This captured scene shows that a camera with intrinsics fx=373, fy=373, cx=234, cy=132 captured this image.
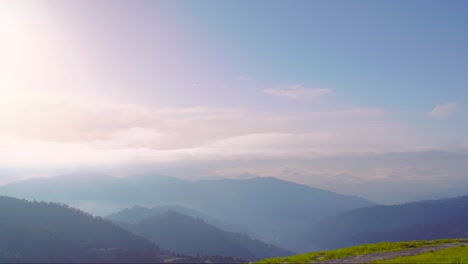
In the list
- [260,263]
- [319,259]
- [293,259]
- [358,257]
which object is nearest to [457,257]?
[358,257]

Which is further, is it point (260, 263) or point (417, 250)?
point (417, 250)

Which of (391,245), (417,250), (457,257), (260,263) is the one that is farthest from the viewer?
(391,245)

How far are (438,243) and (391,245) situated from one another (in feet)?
24.5

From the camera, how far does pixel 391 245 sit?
47.6m

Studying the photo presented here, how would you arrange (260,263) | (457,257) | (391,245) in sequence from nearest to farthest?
(457,257), (260,263), (391,245)

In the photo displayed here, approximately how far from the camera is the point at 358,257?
3912 centimetres

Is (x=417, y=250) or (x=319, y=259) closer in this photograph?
(x=319, y=259)

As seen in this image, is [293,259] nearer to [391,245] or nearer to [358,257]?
[358,257]

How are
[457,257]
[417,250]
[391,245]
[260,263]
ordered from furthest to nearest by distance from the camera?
[391,245] < [417,250] < [260,263] < [457,257]

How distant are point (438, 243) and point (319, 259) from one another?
2121 cm

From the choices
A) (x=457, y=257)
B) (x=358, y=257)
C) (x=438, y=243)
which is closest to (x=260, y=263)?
(x=358, y=257)

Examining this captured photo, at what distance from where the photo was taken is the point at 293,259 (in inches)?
1540

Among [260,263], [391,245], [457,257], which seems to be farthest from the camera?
[391,245]

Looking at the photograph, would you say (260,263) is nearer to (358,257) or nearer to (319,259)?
(319,259)
